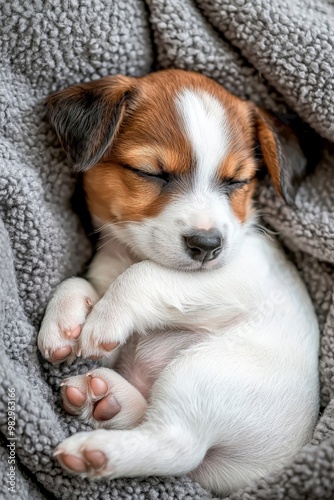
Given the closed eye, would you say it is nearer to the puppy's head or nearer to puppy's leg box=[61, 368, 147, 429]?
the puppy's head

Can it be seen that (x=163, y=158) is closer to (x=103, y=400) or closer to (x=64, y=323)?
(x=64, y=323)

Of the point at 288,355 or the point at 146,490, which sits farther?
the point at 288,355

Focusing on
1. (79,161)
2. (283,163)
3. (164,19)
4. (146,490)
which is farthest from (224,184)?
(146,490)

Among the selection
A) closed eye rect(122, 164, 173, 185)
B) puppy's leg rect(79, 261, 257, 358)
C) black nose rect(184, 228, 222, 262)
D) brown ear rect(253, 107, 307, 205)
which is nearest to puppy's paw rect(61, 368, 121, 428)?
puppy's leg rect(79, 261, 257, 358)

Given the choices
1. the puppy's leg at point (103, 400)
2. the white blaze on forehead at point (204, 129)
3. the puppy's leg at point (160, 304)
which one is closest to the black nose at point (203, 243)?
the puppy's leg at point (160, 304)

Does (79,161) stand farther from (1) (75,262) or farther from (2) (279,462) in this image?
(2) (279,462)

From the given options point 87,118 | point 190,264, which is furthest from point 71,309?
point 87,118

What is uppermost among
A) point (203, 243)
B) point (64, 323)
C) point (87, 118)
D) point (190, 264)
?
point (87, 118)
